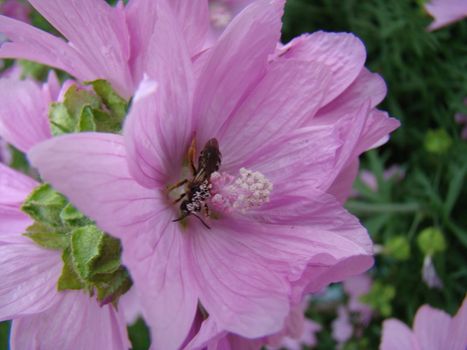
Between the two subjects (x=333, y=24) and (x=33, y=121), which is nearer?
(x=33, y=121)

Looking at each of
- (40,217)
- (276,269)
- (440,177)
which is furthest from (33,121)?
(440,177)

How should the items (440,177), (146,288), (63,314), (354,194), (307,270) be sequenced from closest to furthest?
(146,288) < (307,270) < (63,314) < (440,177) < (354,194)

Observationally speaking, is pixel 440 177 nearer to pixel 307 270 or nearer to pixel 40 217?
pixel 307 270

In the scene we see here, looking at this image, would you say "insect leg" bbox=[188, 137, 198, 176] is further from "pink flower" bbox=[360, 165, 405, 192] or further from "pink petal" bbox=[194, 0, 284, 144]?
"pink flower" bbox=[360, 165, 405, 192]

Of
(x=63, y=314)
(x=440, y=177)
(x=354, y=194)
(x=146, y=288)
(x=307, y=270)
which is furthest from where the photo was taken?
(x=354, y=194)

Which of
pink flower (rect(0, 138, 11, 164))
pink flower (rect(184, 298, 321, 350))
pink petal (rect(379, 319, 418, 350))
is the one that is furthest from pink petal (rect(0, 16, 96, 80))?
pink flower (rect(0, 138, 11, 164))
